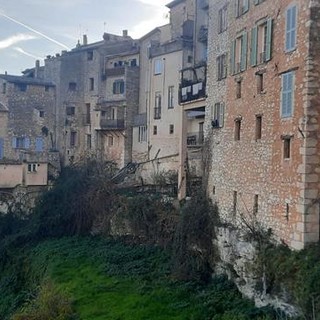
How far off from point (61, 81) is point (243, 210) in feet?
113

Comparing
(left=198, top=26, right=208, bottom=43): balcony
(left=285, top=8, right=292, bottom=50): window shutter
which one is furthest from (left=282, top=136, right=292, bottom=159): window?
(left=198, top=26, right=208, bottom=43): balcony

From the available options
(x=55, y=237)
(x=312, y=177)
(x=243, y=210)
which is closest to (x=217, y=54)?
(x=243, y=210)

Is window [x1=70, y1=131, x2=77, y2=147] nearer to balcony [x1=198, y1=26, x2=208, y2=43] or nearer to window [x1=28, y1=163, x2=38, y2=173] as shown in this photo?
window [x1=28, y1=163, x2=38, y2=173]

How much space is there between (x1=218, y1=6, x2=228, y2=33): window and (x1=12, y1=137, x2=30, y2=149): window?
28.4m

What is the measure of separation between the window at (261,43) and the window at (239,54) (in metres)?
0.86

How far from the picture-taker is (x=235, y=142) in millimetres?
24516

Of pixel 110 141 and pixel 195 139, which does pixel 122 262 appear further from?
pixel 110 141

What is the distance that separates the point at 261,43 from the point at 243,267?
31.3 ft

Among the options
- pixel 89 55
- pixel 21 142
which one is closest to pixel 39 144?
pixel 21 142

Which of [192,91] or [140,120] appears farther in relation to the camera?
[140,120]

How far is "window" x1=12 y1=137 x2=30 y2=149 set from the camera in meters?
49.8

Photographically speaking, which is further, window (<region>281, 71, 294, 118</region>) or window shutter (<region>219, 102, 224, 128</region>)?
window shutter (<region>219, 102, 224, 128</region>)

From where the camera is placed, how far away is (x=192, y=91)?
31.2 metres

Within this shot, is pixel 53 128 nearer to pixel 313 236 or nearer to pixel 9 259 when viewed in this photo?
pixel 9 259
